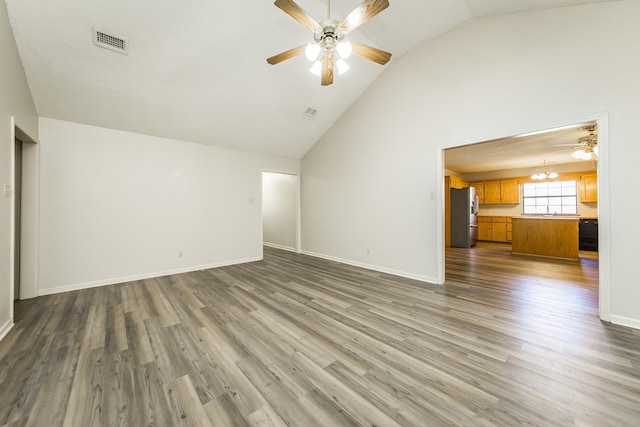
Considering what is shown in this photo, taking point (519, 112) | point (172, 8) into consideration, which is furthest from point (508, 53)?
point (172, 8)

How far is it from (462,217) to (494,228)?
209 centimetres

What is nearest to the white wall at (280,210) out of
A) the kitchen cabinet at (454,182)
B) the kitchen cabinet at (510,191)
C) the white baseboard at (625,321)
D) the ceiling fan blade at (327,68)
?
the ceiling fan blade at (327,68)

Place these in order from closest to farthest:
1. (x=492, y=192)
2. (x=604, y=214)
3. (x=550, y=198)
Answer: (x=604, y=214) → (x=550, y=198) → (x=492, y=192)

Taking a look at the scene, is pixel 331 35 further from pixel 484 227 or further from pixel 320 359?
pixel 484 227

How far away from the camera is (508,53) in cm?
289

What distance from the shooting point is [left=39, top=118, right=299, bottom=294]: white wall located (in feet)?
11.1

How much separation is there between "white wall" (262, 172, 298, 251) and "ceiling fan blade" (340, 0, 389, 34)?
4229mm

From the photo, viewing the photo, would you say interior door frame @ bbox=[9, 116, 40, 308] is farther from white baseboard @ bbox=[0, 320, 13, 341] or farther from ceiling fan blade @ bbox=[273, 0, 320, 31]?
ceiling fan blade @ bbox=[273, 0, 320, 31]

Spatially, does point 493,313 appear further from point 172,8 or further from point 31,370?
point 172,8

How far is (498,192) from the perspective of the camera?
835 cm

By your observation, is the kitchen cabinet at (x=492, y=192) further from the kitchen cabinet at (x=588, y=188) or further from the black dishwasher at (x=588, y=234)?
the black dishwasher at (x=588, y=234)

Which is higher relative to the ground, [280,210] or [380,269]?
[280,210]

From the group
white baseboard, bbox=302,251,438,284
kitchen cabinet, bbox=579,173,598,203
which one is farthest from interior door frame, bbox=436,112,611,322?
kitchen cabinet, bbox=579,173,598,203

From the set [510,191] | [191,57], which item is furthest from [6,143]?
[510,191]
